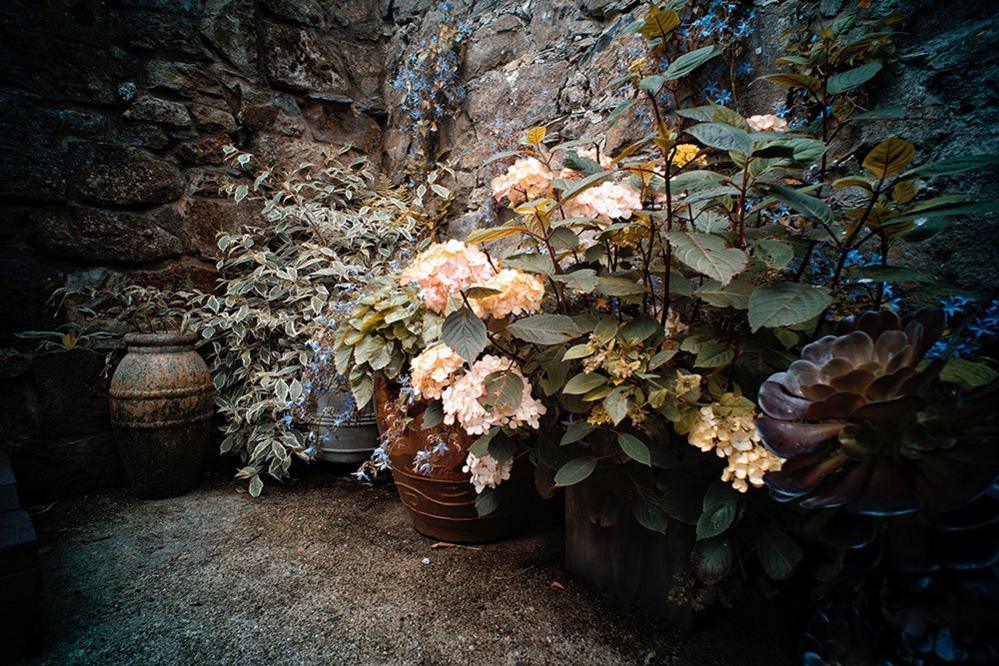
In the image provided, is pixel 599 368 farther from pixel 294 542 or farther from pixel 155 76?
pixel 155 76

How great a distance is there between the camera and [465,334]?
802 mm

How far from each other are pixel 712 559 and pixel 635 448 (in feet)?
0.74

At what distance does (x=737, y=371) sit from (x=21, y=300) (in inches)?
92.8

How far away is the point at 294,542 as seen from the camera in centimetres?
140

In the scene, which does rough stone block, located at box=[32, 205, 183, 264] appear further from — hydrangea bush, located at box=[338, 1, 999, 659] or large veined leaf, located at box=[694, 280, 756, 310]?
large veined leaf, located at box=[694, 280, 756, 310]

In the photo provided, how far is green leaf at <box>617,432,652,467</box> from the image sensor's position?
78 cm

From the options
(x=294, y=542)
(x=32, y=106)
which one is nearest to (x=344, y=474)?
(x=294, y=542)

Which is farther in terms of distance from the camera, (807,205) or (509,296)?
(509,296)

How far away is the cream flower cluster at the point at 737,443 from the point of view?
2.27 feet

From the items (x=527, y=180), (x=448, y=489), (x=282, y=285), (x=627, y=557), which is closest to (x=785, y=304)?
(x=527, y=180)

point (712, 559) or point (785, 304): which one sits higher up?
point (785, 304)

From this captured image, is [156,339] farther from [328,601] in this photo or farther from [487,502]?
[487,502]

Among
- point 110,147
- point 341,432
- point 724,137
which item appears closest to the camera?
point 724,137

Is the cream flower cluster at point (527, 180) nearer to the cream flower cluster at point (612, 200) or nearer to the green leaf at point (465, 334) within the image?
the cream flower cluster at point (612, 200)
